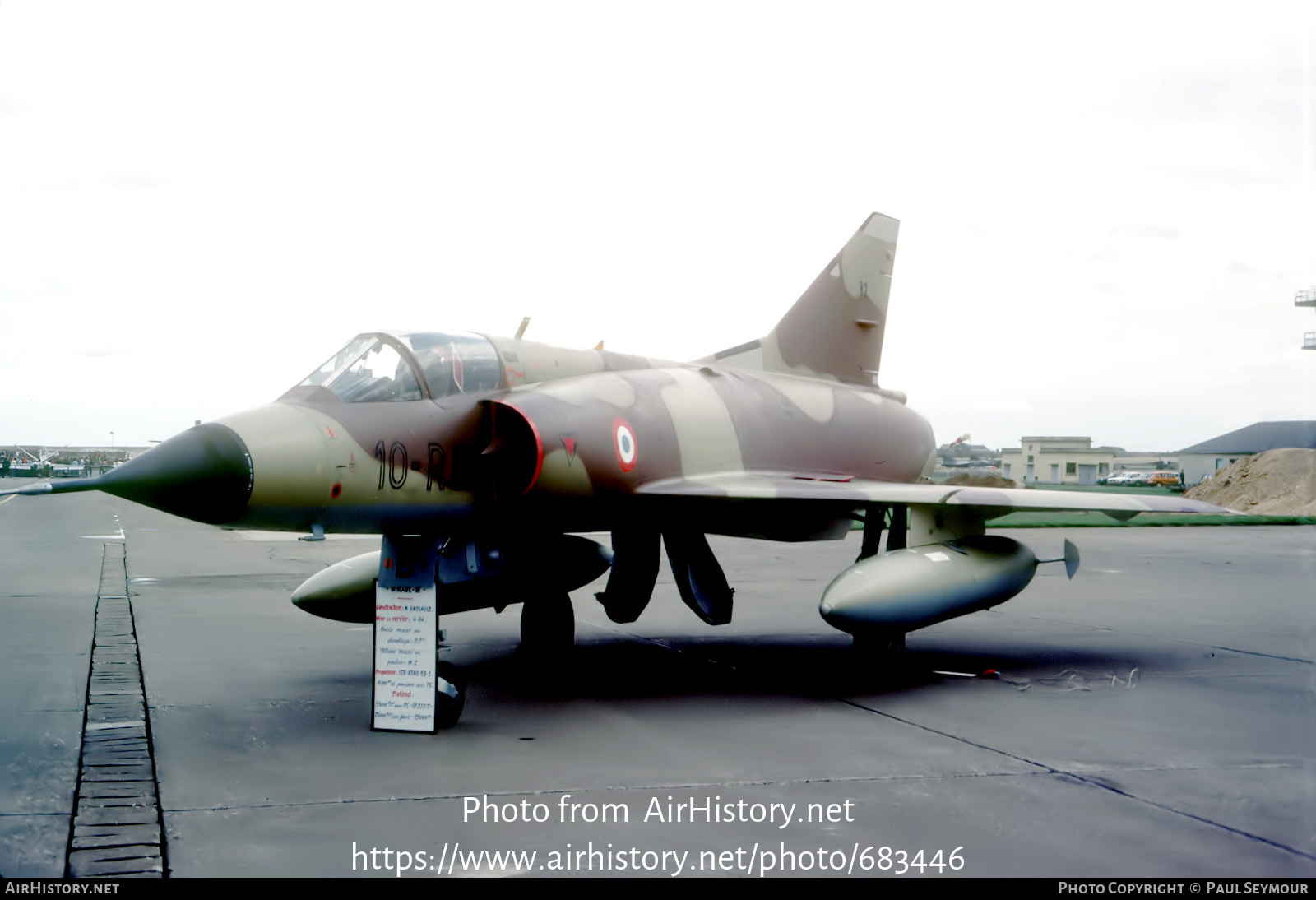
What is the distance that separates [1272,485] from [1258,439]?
164ft

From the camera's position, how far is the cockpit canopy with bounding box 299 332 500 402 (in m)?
7.05

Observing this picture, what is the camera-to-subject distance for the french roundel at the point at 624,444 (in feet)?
25.6

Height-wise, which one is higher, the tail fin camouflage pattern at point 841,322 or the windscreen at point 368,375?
the tail fin camouflage pattern at point 841,322

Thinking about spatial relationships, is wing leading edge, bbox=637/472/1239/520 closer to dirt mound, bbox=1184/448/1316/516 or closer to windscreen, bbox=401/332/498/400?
windscreen, bbox=401/332/498/400

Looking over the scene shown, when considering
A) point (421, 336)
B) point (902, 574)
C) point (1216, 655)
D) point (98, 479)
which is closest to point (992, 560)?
point (902, 574)

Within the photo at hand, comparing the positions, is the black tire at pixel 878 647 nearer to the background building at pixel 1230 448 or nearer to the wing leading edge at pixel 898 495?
the wing leading edge at pixel 898 495

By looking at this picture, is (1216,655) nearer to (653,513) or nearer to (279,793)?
(653,513)

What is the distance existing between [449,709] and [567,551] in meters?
2.54

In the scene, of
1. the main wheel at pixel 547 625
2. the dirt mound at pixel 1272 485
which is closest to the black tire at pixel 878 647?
the main wheel at pixel 547 625

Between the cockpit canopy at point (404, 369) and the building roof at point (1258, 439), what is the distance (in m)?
89.8

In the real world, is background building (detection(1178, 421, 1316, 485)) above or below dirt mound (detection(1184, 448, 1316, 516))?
above

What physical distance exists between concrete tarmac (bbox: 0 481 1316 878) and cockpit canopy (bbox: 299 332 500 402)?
2.09 m

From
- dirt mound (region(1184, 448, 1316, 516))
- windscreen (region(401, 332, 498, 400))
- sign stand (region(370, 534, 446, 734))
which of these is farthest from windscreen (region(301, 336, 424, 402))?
dirt mound (region(1184, 448, 1316, 516))

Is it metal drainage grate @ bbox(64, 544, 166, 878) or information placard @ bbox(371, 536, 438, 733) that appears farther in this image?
information placard @ bbox(371, 536, 438, 733)
